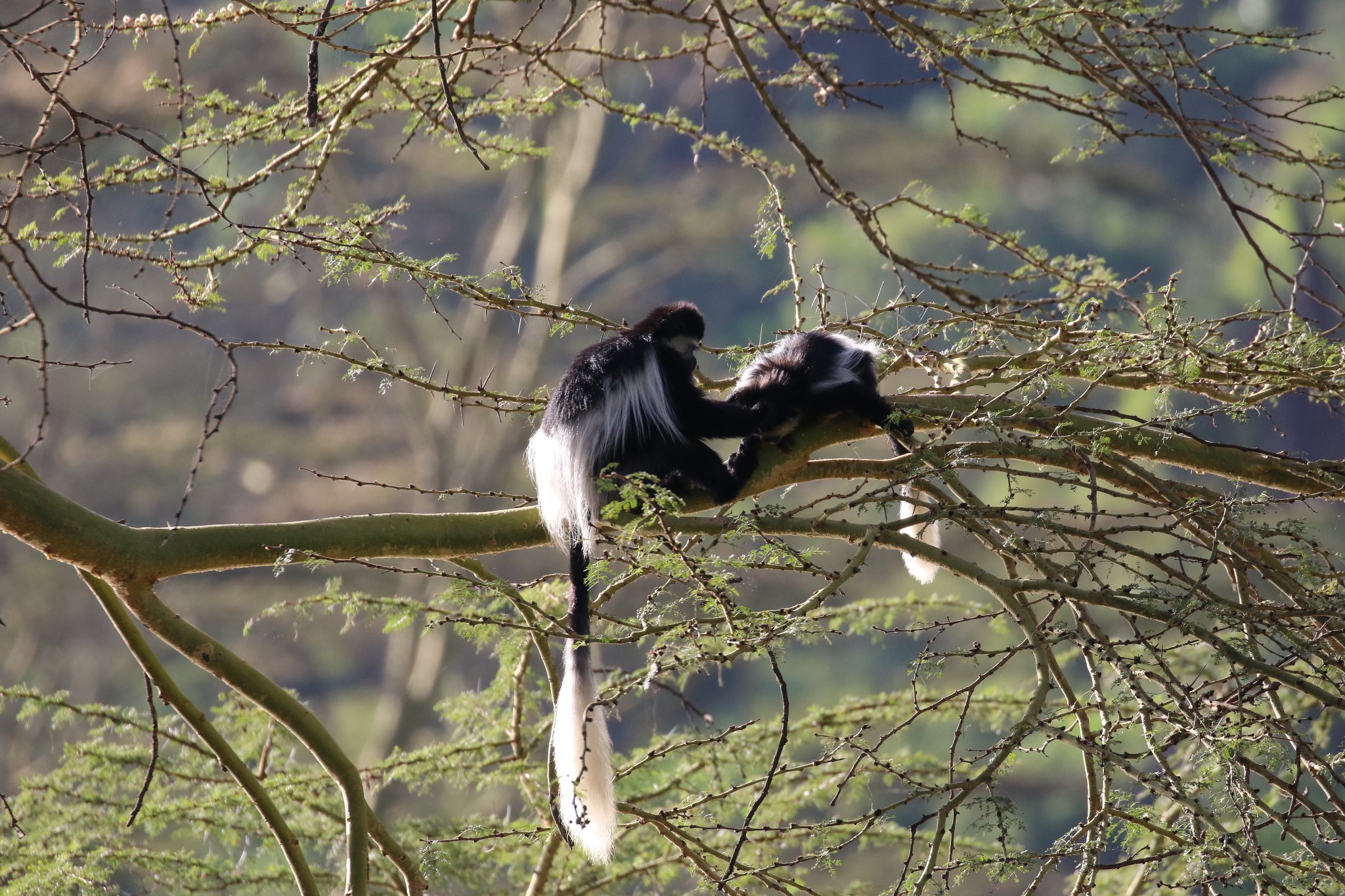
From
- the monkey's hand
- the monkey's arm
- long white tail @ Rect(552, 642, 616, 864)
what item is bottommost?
long white tail @ Rect(552, 642, 616, 864)

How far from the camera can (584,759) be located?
1781 mm

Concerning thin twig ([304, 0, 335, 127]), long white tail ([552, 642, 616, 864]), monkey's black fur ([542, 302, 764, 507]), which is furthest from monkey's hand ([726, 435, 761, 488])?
thin twig ([304, 0, 335, 127])

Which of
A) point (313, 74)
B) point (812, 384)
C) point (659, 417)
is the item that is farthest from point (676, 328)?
point (313, 74)

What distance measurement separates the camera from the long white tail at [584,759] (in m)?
1.91

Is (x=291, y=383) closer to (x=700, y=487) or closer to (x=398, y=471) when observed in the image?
(x=398, y=471)

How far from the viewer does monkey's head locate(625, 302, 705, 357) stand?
9.37ft

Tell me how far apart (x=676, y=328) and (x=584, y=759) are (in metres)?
1.36

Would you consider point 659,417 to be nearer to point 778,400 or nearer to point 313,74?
point 778,400

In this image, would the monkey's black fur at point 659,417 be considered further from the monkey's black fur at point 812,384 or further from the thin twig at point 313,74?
the thin twig at point 313,74

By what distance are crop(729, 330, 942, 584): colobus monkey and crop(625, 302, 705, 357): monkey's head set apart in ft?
0.54

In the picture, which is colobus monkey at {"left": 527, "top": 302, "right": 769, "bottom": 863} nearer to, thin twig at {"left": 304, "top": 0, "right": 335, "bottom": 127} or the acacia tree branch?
the acacia tree branch

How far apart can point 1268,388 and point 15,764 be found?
9.22 meters

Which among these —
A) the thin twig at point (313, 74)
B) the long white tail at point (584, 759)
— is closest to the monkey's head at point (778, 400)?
the long white tail at point (584, 759)

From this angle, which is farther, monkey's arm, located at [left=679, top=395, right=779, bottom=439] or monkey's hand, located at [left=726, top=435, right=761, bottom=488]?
monkey's arm, located at [left=679, top=395, right=779, bottom=439]
